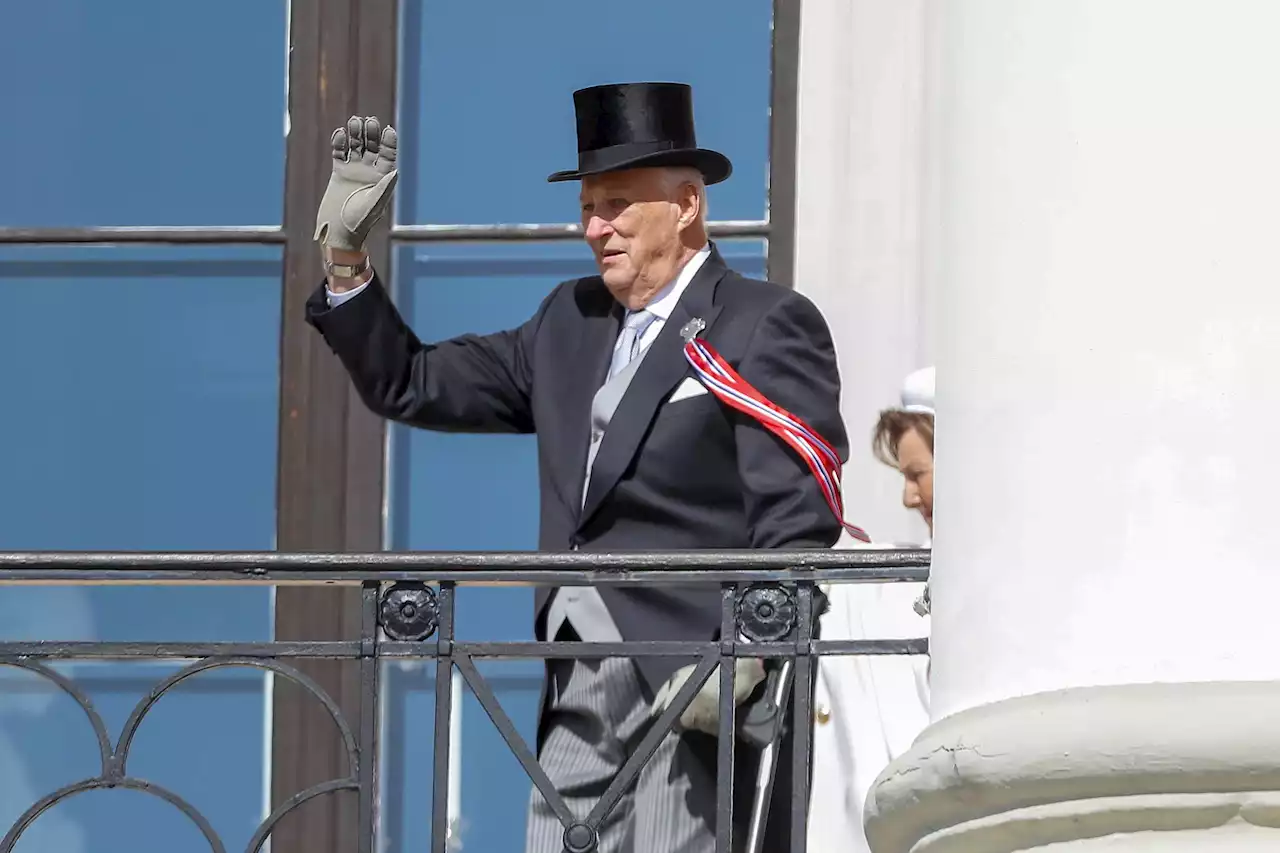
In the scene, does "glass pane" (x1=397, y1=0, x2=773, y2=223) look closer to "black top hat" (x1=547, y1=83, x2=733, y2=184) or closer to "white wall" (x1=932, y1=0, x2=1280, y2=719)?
"black top hat" (x1=547, y1=83, x2=733, y2=184)

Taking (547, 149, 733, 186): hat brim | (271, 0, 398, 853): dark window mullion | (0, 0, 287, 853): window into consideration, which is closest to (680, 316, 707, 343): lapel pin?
(547, 149, 733, 186): hat brim

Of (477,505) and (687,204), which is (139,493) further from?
(687,204)

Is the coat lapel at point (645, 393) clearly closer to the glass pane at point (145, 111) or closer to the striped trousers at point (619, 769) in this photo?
the striped trousers at point (619, 769)

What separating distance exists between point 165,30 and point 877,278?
5.22ft

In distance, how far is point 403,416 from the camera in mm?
5688

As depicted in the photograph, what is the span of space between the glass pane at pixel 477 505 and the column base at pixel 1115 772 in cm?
244

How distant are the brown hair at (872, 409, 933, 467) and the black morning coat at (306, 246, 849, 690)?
696mm

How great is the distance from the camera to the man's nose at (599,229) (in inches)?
219

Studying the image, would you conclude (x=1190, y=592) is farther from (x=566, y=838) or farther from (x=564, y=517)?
(x=564, y=517)

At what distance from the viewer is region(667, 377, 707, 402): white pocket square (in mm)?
5434

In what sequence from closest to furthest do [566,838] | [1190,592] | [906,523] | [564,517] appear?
[1190,592]
[566,838]
[564,517]
[906,523]

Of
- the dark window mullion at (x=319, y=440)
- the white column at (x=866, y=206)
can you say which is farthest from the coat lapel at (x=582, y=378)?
the dark window mullion at (x=319, y=440)

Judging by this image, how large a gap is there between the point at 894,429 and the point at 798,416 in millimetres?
887

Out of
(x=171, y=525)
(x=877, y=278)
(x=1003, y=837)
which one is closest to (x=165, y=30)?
(x=171, y=525)
